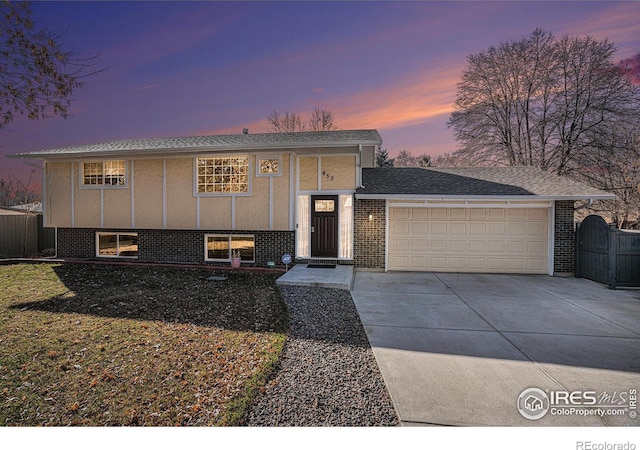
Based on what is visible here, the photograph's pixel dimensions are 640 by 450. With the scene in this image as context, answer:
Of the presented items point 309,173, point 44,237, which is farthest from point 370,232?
point 44,237

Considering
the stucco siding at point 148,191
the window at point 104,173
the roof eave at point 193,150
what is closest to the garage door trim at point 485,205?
the roof eave at point 193,150

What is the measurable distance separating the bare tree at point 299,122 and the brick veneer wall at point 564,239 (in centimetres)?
1701

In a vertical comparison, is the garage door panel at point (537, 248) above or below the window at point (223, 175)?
below

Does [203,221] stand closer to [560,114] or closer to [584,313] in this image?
[584,313]

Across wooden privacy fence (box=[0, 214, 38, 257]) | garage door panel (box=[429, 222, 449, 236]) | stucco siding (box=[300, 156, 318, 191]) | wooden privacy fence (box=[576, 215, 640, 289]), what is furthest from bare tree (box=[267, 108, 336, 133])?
wooden privacy fence (box=[576, 215, 640, 289])

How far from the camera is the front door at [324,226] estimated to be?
30.9ft

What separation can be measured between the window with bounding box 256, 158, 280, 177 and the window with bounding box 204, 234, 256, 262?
225 cm

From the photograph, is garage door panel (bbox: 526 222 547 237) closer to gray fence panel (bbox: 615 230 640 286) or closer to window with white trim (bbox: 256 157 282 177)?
gray fence panel (bbox: 615 230 640 286)

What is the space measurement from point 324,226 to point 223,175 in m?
3.81

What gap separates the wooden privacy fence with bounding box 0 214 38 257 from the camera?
12602 mm

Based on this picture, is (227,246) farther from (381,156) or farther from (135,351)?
(381,156)

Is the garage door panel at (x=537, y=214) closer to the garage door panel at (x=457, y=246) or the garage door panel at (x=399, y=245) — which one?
the garage door panel at (x=457, y=246)

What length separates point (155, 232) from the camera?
1018 centimetres

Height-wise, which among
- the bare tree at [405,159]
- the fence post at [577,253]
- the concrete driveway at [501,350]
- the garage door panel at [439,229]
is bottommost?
the concrete driveway at [501,350]
